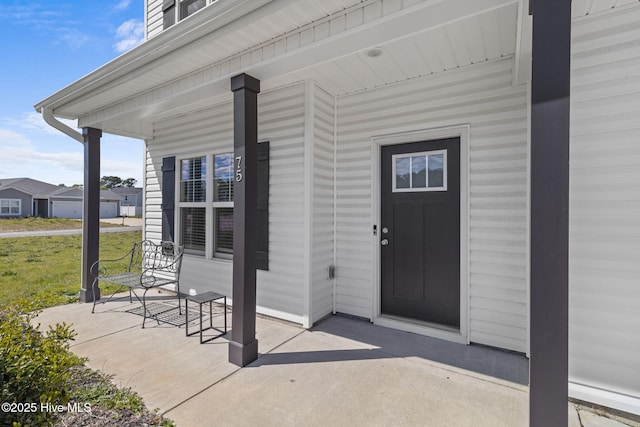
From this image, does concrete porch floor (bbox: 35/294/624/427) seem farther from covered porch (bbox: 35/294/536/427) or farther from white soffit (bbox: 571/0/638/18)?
white soffit (bbox: 571/0/638/18)

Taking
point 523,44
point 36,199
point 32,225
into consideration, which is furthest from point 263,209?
point 36,199

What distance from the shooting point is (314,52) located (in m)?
2.27

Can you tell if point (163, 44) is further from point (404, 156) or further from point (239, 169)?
point (404, 156)

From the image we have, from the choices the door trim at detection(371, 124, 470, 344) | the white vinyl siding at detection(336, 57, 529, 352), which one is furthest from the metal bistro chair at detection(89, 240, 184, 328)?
the white vinyl siding at detection(336, 57, 529, 352)

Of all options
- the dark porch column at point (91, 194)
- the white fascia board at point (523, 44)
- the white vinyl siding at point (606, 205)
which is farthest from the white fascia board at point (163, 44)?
the white vinyl siding at point (606, 205)

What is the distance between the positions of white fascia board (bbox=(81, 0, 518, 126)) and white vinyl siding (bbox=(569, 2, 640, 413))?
87cm

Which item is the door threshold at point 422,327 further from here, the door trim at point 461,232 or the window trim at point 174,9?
the window trim at point 174,9

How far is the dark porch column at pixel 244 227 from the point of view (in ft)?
8.32

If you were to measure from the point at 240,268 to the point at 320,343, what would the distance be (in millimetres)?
1087

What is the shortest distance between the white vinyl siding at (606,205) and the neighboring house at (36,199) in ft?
116

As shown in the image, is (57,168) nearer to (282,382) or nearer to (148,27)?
(148,27)

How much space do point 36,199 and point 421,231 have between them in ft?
115

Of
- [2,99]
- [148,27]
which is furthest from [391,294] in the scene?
[2,99]

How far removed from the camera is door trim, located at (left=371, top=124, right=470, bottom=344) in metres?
2.87
